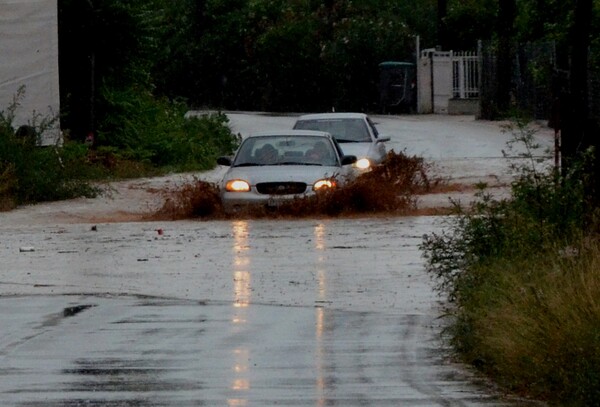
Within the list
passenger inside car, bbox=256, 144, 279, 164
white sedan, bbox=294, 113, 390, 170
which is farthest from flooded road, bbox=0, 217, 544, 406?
white sedan, bbox=294, 113, 390, 170

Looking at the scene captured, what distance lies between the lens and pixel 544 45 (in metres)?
46.9

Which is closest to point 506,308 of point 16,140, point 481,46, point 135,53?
point 16,140

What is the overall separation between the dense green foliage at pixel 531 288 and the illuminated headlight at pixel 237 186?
755cm

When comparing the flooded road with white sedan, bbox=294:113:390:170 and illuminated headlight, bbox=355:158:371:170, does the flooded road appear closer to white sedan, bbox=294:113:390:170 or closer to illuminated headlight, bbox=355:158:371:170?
illuminated headlight, bbox=355:158:371:170

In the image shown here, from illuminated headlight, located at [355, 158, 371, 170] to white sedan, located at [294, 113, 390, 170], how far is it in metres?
0.70

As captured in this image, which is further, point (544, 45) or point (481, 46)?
point (481, 46)

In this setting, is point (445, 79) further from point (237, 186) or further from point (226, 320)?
point (226, 320)

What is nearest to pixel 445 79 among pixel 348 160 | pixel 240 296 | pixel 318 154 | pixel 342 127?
pixel 342 127

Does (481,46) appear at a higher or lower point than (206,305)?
higher

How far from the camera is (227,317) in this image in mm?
12719

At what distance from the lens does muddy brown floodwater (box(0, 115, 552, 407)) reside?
9414 mm

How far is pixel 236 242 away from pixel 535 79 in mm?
27958

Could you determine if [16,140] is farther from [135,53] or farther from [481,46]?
[481,46]

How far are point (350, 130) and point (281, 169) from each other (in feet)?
21.4
